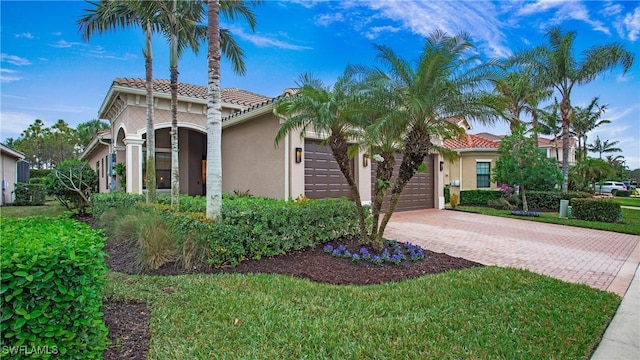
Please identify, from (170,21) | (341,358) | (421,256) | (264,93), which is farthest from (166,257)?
(264,93)

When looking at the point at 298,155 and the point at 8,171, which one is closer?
the point at 298,155

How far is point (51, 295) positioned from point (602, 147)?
197 feet

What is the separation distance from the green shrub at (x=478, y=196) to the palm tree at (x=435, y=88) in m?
14.9

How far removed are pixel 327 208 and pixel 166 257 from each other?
327cm

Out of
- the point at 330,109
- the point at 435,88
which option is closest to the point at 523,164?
the point at 435,88

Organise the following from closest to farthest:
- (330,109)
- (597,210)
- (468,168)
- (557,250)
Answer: (330,109) < (557,250) < (597,210) < (468,168)

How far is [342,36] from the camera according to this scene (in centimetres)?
1053

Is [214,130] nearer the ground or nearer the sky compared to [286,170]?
nearer the sky

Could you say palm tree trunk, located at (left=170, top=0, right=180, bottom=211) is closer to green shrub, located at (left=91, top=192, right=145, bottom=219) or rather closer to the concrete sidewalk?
green shrub, located at (left=91, top=192, right=145, bottom=219)

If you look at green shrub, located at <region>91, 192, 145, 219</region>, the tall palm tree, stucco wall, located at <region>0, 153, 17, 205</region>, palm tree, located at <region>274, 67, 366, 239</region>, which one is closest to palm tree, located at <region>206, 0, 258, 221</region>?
palm tree, located at <region>274, 67, 366, 239</region>

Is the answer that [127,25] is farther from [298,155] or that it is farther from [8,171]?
[8,171]

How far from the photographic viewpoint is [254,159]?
11.1 meters

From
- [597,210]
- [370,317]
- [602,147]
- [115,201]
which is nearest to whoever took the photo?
[370,317]

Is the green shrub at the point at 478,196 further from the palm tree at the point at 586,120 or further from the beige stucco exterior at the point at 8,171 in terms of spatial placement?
the beige stucco exterior at the point at 8,171
